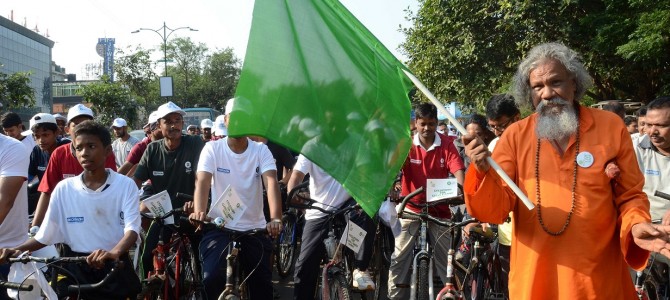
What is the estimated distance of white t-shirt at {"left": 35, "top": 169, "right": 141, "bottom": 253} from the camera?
483 centimetres

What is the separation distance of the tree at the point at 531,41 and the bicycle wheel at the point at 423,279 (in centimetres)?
1566

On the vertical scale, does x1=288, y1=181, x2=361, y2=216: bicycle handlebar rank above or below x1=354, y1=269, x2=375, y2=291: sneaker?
above

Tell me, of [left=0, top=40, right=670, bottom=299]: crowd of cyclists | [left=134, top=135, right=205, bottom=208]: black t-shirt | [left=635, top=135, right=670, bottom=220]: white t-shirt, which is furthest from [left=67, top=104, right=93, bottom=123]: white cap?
[left=635, top=135, right=670, bottom=220]: white t-shirt

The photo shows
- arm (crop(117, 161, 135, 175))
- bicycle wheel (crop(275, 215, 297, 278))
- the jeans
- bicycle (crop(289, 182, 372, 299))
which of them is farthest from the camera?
bicycle wheel (crop(275, 215, 297, 278))

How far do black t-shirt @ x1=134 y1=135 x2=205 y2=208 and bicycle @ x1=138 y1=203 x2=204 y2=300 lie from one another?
1.48 ft

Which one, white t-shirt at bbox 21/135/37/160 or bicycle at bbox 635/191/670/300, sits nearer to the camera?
bicycle at bbox 635/191/670/300

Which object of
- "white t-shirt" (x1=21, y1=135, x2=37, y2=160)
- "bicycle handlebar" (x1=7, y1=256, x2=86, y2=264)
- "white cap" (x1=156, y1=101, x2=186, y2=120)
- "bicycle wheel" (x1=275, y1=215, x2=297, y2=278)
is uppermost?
"white cap" (x1=156, y1=101, x2=186, y2=120)

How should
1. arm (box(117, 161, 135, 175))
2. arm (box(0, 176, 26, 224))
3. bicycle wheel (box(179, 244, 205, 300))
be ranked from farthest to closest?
1. arm (box(117, 161, 135, 175))
2. bicycle wheel (box(179, 244, 205, 300))
3. arm (box(0, 176, 26, 224))

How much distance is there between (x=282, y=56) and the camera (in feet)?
12.0

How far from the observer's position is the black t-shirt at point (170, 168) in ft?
23.5

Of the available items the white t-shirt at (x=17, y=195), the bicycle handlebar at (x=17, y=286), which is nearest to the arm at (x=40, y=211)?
the white t-shirt at (x=17, y=195)

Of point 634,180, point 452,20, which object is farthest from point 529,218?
point 452,20

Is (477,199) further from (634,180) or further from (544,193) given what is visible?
(634,180)

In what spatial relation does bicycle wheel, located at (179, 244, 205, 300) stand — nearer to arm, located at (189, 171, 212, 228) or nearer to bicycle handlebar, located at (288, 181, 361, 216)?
arm, located at (189, 171, 212, 228)
